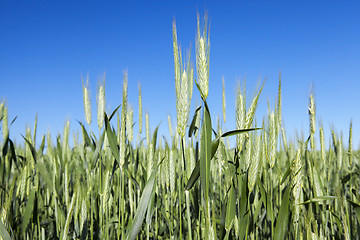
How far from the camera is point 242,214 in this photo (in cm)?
105

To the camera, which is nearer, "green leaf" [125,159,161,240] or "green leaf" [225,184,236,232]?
"green leaf" [225,184,236,232]

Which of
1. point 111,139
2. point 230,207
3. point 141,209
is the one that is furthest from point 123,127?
point 230,207

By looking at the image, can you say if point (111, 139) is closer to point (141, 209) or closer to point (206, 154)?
point (141, 209)

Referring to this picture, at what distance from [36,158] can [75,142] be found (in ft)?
4.05

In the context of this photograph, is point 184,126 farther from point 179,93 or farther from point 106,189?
point 106,189

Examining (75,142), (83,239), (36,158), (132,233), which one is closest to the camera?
(132,233)

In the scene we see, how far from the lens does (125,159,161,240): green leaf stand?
3.78 feet

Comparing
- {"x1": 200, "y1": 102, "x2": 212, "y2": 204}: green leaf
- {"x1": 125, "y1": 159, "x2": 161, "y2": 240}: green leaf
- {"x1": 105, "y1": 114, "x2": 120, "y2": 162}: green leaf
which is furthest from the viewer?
{"x1": 105, "y1": 114, "x2": 120, "y2": 162}: green leaf

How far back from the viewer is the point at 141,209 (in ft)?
3.83

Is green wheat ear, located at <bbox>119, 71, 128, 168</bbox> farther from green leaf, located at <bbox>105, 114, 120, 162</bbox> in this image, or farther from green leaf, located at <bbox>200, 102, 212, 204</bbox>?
green leaf, located at <bbox>200, 102, 212, 204</bbox>

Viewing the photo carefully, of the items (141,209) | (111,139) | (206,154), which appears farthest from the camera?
(111,139)

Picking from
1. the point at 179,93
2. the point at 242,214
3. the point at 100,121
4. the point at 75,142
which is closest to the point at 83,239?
the point at 100,121

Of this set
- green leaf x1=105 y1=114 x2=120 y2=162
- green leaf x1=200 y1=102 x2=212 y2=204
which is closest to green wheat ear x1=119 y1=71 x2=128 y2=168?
green leaf x1=105 y1=114 x2=120 y2=162

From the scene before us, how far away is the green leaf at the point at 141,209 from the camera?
115 centimetres
